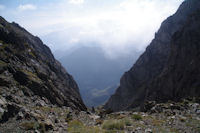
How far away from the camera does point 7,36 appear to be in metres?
50.4

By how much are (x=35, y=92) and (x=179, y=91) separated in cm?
6293

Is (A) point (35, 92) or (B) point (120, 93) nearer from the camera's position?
(A) point (35, 92)

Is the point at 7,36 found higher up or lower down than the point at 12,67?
higher up

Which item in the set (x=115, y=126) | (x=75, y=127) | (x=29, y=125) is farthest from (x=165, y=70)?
(x=29, y=125)

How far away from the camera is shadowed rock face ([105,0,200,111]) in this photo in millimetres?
77562

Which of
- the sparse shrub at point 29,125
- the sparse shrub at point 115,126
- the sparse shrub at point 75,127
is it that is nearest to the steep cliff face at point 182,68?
the sparse shrub at point 115,126

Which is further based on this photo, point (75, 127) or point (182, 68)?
point (182, 68)

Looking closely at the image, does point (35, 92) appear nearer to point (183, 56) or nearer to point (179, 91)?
point (179, 91)

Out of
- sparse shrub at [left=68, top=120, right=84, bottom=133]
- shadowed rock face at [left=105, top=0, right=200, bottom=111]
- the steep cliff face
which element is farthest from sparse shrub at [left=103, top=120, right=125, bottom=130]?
the steep cliff face

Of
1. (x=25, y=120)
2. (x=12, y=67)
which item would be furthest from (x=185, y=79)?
(x=25, y=120)

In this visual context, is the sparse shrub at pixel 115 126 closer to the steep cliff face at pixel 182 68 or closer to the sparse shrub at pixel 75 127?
the sparse shrub at pixel 75 127

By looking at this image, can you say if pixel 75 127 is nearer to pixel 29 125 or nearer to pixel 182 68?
→ pixel 29 125

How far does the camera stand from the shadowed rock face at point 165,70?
77.6 metres

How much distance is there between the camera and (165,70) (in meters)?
96.4
